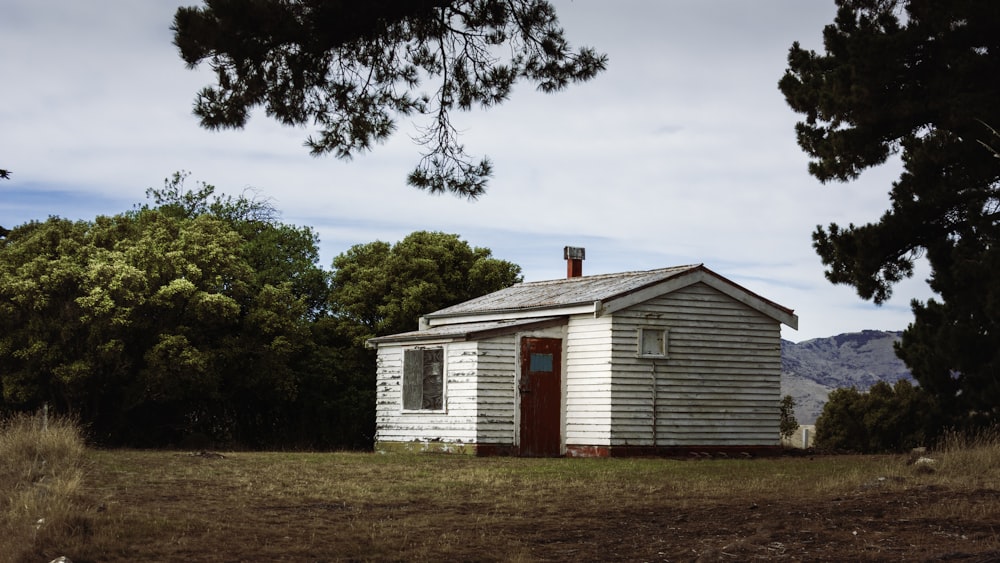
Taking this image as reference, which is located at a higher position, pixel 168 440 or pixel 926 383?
pixel 926 383

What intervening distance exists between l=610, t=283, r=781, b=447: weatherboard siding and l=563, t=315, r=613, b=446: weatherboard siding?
19cm

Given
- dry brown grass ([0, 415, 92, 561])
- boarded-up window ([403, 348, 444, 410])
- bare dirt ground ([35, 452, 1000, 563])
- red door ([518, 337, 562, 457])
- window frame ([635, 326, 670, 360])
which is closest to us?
bare dirt ground ([35, 452, 1000, 563])

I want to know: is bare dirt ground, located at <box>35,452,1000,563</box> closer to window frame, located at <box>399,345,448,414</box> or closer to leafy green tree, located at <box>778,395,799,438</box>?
window frame, located at <box>399,345,448,414</box>

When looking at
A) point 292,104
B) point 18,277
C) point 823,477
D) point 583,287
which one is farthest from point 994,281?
point 18,277

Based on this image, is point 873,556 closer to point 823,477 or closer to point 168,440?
point 823,477

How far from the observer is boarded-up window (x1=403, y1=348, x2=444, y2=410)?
23.4m

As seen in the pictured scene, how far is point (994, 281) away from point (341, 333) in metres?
17.9

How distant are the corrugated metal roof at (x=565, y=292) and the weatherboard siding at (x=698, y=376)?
1.81 feet

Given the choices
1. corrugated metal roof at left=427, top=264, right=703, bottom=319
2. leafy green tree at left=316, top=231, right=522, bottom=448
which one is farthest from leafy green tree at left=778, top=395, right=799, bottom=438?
leafy green tree at left=316, top=231, right=522, bottom=448

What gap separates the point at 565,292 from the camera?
25500 mm

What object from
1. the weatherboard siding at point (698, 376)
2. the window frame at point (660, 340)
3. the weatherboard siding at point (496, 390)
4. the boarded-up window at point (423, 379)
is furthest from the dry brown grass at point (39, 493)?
the window frame at point (660, 340)

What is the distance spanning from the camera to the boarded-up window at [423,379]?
76.7 ft

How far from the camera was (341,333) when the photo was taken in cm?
3127

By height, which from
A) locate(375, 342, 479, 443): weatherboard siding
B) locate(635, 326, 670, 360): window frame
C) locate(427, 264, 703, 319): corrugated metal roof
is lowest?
locate(375, 342, 479, 443): weatherboard siding
